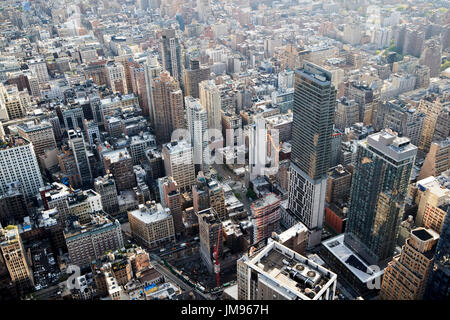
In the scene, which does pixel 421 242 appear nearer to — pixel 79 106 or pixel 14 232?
pixel 14 232

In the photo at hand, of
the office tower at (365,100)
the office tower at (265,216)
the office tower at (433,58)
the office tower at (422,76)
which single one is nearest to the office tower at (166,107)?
the office tower at (265,216)

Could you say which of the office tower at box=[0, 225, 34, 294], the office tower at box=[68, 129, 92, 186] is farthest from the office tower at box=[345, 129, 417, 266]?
the office tower at box=[68, 129, 92, 186]

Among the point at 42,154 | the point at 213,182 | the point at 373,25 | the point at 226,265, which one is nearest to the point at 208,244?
the point at 226,265

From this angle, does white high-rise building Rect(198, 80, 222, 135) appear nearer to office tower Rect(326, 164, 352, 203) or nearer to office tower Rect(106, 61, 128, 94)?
office tower Rect(106, 61, 128, 94)

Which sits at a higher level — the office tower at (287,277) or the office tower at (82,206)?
the office tower at (287,277)

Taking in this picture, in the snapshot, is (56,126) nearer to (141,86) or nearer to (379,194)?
(141,86)

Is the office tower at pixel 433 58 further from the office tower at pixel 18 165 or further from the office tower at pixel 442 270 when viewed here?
the office tower at pixel 18 165
